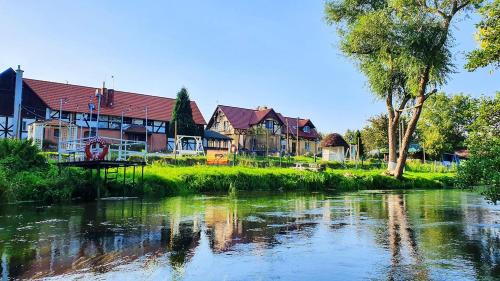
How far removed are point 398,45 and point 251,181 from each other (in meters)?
15.1

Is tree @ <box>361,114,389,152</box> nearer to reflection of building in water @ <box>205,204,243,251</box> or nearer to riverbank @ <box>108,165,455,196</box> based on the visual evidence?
riverbank @ <box>108,165,455,196</box>

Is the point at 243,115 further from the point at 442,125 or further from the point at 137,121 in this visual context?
the point at 442,125

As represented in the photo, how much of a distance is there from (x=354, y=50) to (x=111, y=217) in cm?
2698

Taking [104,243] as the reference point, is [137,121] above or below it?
above

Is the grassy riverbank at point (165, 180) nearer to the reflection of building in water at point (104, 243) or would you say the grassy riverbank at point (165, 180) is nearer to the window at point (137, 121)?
the reflection of building in water at point (104, 243)

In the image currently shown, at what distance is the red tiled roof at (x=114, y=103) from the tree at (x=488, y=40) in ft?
154

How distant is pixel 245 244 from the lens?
11016mm

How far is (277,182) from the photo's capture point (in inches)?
1297

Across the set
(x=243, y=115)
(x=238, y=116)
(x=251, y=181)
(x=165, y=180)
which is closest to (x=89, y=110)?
(x=238, y=116)

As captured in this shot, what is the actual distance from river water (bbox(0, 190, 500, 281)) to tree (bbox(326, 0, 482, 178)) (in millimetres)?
18167

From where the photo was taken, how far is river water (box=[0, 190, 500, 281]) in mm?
8227

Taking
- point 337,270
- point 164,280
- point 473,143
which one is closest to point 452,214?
point 473,143

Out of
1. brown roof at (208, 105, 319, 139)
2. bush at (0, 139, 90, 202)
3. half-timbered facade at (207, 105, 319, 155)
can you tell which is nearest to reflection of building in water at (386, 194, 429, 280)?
bush at (0, 139, 90, 202)

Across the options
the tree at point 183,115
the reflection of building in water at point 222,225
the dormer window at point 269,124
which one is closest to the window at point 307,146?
the dormer window at point 269,124
